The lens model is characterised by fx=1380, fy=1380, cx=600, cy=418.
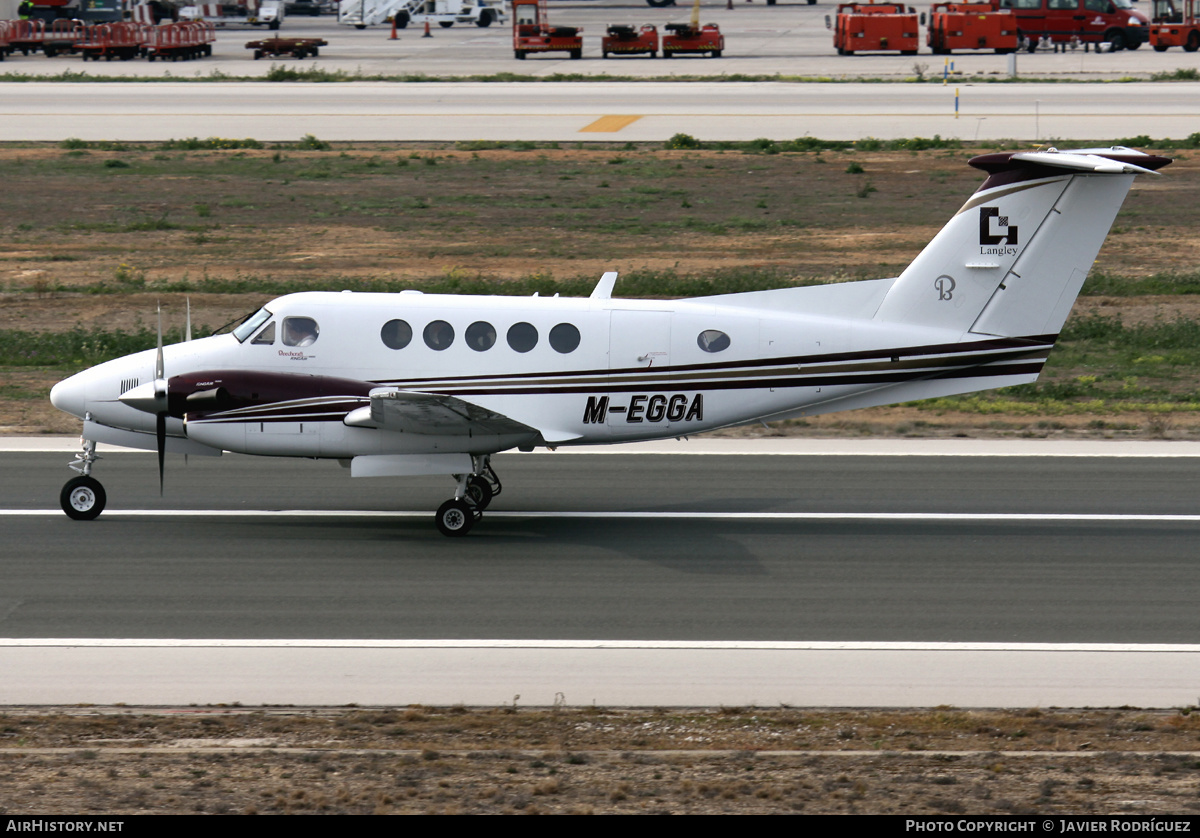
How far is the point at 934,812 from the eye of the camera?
863 cm

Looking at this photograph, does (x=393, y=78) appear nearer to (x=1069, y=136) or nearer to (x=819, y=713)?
(x=1069, y=136)

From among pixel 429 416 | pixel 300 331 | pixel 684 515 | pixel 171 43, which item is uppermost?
pixel 171 43

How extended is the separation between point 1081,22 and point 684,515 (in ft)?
227

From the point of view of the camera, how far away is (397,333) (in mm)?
16219

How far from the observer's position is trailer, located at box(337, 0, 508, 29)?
97500 mm

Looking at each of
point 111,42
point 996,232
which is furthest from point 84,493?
point 111,42

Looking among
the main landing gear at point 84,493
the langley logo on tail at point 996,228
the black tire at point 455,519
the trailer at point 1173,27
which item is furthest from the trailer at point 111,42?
the langley logo on tail at point 996,228

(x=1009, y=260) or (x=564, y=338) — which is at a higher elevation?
(x=1009, y=260)

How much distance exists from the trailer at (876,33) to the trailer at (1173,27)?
42.8ft

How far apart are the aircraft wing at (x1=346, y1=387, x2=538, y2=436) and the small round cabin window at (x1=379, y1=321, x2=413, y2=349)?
0.69 m

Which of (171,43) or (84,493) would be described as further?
(171,43)

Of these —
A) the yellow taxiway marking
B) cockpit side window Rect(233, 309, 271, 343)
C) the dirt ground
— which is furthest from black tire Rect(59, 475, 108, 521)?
the yellow taxiway marking

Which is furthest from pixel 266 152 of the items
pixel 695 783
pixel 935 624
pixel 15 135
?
pixel 695 783

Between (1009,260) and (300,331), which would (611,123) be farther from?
(300,331)
